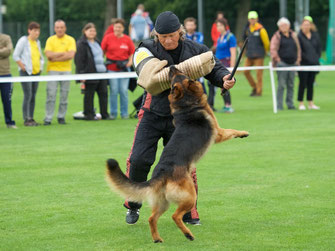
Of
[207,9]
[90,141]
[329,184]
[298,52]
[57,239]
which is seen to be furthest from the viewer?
[207,9]

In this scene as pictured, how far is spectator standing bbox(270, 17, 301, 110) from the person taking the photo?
15.9 metres

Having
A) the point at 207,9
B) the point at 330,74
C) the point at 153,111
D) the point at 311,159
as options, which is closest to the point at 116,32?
the point at 311,159

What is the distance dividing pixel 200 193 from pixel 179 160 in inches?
83.4

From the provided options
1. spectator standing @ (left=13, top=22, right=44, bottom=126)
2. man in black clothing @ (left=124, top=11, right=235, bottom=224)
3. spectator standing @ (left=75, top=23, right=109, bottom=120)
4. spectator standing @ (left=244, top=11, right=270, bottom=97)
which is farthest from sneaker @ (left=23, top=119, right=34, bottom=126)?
man in black clothing @ (left=124, top=11, right=235, bottom=224)

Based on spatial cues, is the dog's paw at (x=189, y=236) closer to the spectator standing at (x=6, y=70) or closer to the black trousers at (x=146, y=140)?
the black trousers at (x=146, y=140)

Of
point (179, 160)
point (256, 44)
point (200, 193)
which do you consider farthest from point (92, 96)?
point (179, 160)

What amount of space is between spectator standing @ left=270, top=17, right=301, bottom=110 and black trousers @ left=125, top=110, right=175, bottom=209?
399 inches

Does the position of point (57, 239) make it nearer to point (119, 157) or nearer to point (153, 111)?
point (153, 111)

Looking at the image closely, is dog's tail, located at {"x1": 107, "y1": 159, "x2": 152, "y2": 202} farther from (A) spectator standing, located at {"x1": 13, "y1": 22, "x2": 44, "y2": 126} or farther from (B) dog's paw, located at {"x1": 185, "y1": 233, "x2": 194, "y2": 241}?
(A) spectator standing, located at {"x1": 13, "y1": 22, "x2": 44, "y2": 126}

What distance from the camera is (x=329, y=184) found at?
7891 millimetres

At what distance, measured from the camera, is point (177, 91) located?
A: 18.3 ft

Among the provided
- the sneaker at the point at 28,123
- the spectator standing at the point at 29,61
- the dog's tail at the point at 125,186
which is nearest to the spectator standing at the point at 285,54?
the spectator standing at the point at 29,61

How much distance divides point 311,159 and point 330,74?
17525 mm

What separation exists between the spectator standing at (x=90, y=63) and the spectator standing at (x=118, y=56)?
24cm
